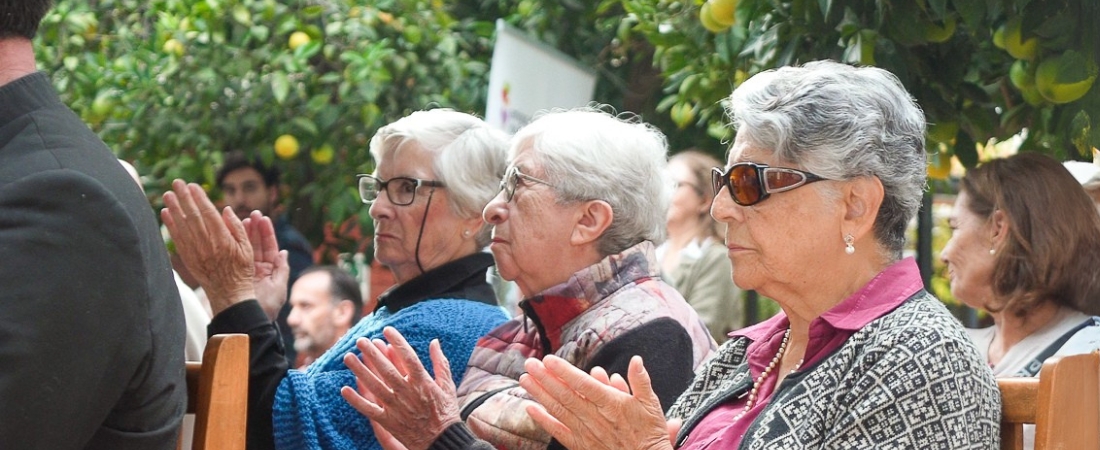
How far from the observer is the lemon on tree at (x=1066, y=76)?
2701mm

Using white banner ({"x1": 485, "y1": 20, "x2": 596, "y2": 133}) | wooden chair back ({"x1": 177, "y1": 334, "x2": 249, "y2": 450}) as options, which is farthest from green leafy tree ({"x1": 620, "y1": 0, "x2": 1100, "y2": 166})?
wooden chair back ({"x1": 177, "y1": 334, "x2": 249, "y2": 450})

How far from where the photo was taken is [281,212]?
595cm

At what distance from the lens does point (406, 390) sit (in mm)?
2609

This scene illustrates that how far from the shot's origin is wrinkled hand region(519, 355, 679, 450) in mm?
2100

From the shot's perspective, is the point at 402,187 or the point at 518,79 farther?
the point at 518,79

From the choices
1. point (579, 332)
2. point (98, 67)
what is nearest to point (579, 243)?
point (579, 332)

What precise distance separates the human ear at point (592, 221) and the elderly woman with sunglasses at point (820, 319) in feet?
1.77

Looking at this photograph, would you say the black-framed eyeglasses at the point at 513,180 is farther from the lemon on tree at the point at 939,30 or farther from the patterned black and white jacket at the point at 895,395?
the patterned black and white jacket at the point at 895,395

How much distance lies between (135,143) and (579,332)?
3255mm

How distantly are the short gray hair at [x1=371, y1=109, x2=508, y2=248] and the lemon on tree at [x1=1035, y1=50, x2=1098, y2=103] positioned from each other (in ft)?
4.25

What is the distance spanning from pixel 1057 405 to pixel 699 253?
364cm

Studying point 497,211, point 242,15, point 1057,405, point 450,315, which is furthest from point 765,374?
point 242,15

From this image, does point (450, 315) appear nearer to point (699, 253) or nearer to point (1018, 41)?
point (1018, 41)

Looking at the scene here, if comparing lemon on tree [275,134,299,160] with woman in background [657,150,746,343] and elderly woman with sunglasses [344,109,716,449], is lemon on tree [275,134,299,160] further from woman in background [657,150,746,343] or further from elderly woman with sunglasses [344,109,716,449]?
elderly woman with sunglasses [344,109,716,449]
